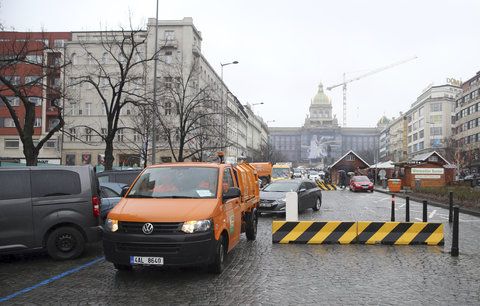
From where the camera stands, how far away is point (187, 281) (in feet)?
25.0

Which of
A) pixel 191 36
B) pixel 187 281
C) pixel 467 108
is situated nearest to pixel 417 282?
pixel 187 281

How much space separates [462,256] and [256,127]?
130 metres

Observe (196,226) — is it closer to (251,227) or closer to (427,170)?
(251,227)

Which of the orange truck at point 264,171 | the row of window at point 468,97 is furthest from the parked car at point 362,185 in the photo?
the row of window at point 468,97

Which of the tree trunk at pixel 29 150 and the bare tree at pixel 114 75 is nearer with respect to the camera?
the tree trunk at pixel 29 150

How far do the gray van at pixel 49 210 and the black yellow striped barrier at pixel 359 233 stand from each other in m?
4.35

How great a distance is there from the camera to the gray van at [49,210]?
9055 millimetres

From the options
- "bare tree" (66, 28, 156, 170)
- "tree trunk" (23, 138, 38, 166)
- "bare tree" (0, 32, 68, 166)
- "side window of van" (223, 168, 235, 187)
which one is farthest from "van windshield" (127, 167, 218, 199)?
"bare tree" (66, 28, 156, 170)

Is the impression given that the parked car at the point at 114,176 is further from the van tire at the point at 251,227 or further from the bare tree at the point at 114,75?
the van tire at the point at 251,227

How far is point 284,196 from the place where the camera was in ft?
59.9

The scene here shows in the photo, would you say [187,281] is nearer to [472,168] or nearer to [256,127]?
[472,168]

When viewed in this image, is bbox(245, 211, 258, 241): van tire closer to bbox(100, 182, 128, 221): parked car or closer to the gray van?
bbox(100, 182, 128, 221): parked car

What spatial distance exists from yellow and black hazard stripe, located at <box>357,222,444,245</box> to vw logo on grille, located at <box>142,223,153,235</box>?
574 centimetres

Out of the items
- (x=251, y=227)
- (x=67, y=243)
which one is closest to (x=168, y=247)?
(x=67, y=243)
